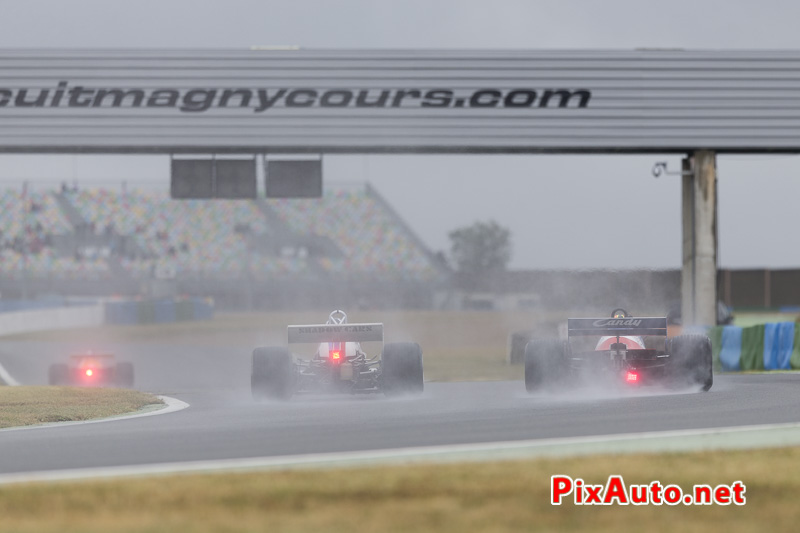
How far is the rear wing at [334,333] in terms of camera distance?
43.1 ft

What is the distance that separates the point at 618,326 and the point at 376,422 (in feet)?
13.3

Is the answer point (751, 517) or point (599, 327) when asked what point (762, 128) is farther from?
point (751, 517)

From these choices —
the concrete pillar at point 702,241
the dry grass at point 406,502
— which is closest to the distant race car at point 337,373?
the dry grass at point 406,502

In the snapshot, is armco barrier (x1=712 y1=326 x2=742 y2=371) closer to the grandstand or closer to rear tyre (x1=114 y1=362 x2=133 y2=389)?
rear tyre (x1=114 y1=362 x2=133 y2=389)

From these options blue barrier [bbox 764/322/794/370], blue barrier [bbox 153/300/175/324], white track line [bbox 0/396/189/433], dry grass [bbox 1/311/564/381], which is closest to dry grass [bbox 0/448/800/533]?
white track line [bbox 0/396/189/433]

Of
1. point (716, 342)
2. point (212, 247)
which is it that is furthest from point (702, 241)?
point (212, 247)

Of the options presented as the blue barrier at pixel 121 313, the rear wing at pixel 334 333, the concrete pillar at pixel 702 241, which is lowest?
the blue barrier at pixel 121 313

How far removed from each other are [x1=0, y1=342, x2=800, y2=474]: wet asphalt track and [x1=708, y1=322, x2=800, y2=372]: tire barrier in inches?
168

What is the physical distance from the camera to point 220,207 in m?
75.8

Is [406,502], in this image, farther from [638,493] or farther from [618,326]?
[618,326]

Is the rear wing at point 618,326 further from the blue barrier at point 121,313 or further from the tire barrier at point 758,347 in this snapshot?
the blue barrier at point 121,313

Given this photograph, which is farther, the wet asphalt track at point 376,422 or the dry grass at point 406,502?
the wet asphalt track at point 376,422

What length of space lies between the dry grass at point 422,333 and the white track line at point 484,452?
49.2 feet

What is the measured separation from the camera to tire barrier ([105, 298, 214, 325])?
58000 mm
